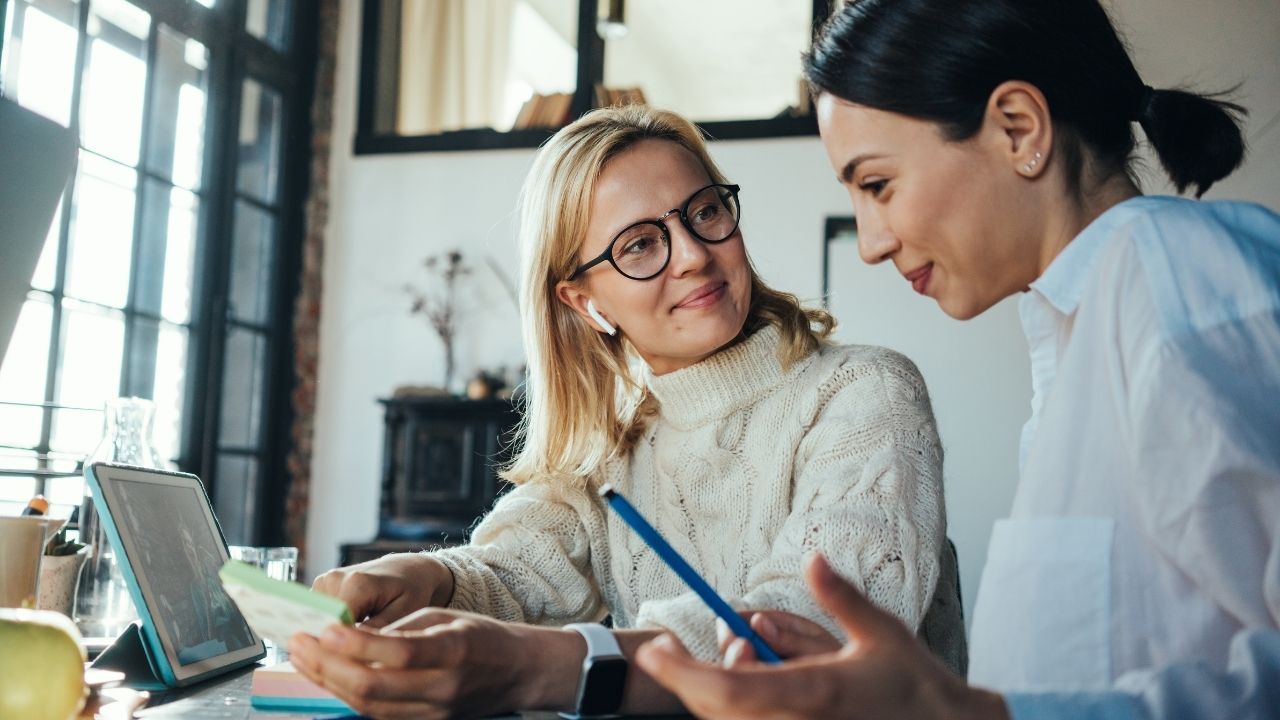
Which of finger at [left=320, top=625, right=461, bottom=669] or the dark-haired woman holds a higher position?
the dark-haired woman

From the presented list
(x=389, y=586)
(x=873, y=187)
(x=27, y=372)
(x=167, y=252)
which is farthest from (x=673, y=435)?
(x=167, y=252)

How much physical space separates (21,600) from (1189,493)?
1036 millimetres

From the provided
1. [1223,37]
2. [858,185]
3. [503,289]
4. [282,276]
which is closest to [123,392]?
[282,276]

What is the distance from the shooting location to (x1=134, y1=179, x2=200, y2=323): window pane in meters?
4.20

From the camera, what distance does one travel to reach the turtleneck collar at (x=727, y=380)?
152 cm

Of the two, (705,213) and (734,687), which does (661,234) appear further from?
(734,687)

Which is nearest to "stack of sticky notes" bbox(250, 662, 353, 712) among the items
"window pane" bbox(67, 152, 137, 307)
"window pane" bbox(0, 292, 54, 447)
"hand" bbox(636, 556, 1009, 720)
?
"hand" bbox(636, 556, 1009, 720)

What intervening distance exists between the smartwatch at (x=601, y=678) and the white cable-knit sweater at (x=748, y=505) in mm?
108

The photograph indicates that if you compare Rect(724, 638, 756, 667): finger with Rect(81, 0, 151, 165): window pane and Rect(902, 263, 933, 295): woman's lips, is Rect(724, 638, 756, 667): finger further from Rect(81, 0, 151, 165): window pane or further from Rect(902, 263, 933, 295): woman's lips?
Rect(81, 0, 151, 165): window pane

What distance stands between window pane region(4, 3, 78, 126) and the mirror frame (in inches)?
63.8

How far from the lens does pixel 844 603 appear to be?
2.02 feet

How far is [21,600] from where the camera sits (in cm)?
110

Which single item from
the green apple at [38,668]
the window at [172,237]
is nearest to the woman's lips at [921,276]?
the green apple at [38,668]

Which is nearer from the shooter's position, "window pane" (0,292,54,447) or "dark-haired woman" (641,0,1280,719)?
"dark-haired woman" (641,0,1280,719)
